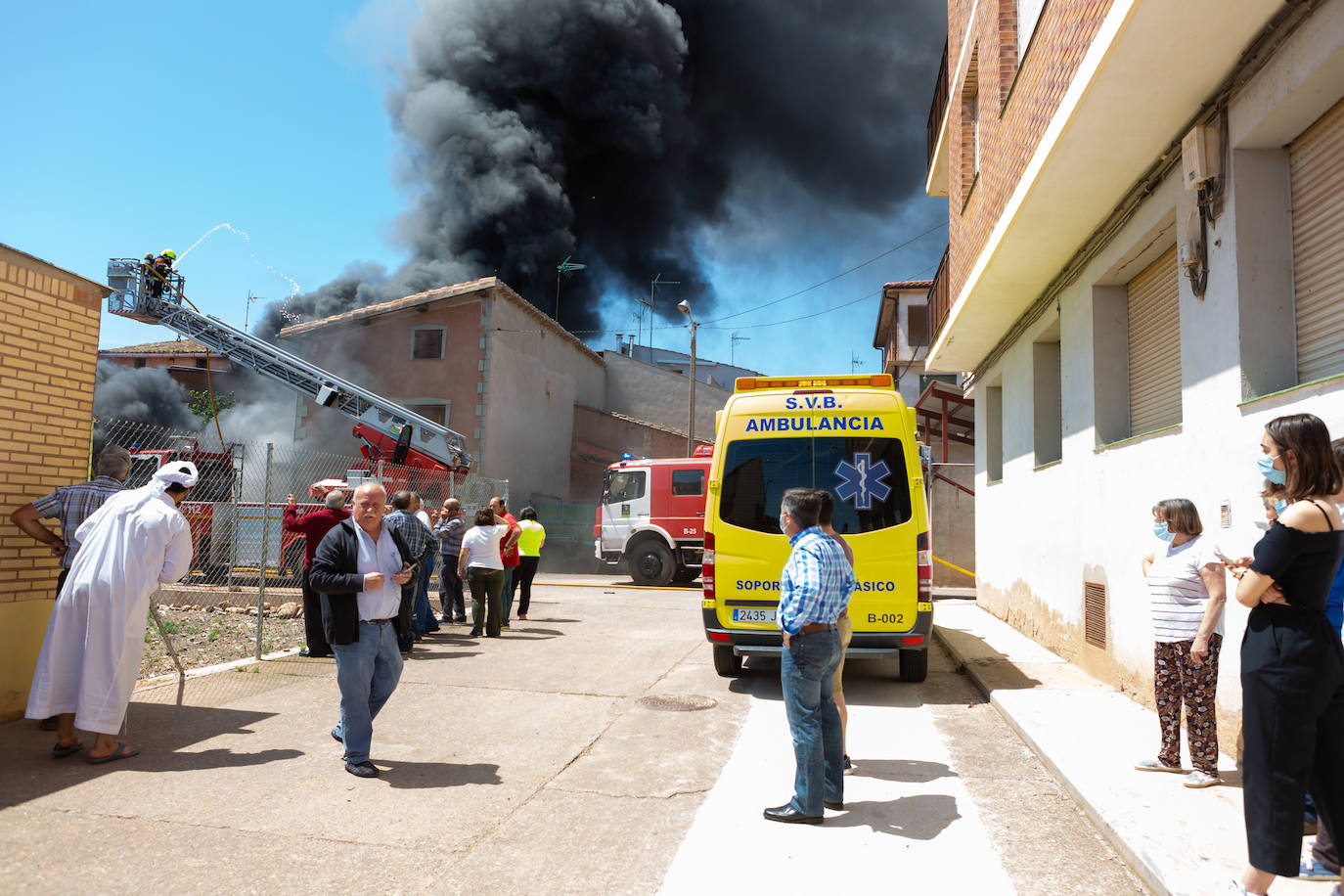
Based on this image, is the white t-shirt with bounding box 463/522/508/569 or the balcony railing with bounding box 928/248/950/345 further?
the balcony railing with bounding box 928/248/950/345

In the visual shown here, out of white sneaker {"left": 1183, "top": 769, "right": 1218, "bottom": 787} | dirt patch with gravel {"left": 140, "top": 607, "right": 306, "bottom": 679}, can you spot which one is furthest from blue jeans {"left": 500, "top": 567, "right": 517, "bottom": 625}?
white sneaker {"left": 1183, "top": 769, "right": 1218, "bottom": 787}

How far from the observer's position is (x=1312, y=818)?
3789mm

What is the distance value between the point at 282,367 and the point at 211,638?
11.4 metres

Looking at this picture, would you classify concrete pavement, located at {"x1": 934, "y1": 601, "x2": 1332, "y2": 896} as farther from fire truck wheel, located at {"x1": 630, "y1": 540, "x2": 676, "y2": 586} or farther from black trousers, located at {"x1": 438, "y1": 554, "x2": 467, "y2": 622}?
fire truck wheel, located at {"x1": 630, "y1": 540, "x2": 676, "y2": 586}

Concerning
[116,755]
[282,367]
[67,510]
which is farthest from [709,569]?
[282,367]

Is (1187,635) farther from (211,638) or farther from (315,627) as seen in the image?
(211,638)

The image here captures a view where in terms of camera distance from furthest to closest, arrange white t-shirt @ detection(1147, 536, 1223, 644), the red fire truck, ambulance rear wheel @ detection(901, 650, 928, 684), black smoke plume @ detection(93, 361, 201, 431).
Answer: black smoke plume @ detection(93, 361, 201, 431) < the red fire truck < ambulance rear wheel @ detection(901, 650, 928, 684) < white t-shirt @ detection(1147, 536, 1223, 644)

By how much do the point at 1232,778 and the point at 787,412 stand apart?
4134mm

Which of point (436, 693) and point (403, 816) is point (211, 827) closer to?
point (403, 816)

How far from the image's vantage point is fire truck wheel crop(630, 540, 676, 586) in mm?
18438

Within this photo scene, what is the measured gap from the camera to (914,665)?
304 inches

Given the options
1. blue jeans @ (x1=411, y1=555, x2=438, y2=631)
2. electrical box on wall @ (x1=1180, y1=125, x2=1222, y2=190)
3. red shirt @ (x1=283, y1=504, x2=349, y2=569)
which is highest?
electrical box on wall @ (x1=1180, y1=125, x2=1222, y2=190)

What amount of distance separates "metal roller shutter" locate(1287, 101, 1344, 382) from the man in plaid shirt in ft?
23.9

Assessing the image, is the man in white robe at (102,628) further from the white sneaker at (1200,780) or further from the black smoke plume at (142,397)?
the black smoke plume at (142,397)
